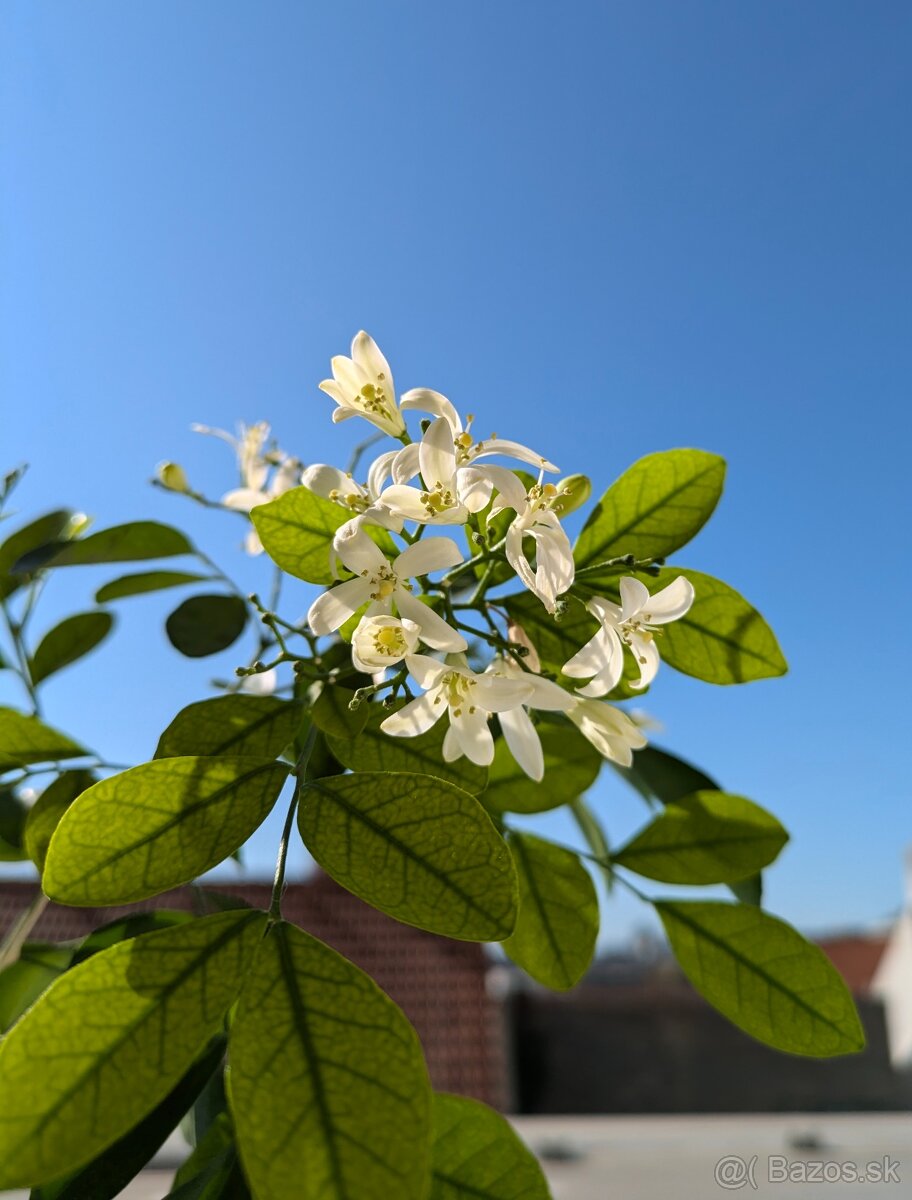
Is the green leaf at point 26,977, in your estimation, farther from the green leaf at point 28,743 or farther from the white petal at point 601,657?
the white petal at point 601,657

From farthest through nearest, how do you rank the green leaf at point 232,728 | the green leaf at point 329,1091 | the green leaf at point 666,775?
the green leaf at point 666,775, the green leaf at point 232,728, the green leaf at point 329,1091

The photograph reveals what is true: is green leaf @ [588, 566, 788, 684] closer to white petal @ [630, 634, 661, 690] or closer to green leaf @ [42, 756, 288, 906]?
white petal @ [630, 634, 661, 690]

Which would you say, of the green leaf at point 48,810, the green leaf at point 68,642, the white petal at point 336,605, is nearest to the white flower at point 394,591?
the white petal at point 336,605

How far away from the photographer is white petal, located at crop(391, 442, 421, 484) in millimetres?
270

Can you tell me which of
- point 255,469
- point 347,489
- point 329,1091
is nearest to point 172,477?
point 255,469

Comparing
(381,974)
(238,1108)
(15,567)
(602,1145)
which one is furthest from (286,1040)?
(602,1145)

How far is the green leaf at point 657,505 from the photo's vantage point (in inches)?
12.0

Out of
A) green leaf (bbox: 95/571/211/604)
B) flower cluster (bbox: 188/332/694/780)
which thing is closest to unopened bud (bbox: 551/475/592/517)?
flower cluster (bbox: 188/332/694/780)

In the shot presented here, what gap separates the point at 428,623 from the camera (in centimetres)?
27

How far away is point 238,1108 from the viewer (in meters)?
0.18

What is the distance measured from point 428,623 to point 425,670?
0.01 meters

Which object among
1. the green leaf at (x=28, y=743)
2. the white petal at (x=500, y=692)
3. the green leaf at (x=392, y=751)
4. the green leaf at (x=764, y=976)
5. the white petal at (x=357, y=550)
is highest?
the white petal at (x=357, y=550)

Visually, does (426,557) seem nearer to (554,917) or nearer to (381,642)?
(381,642)

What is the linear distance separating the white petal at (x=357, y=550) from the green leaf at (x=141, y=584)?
0.20m
